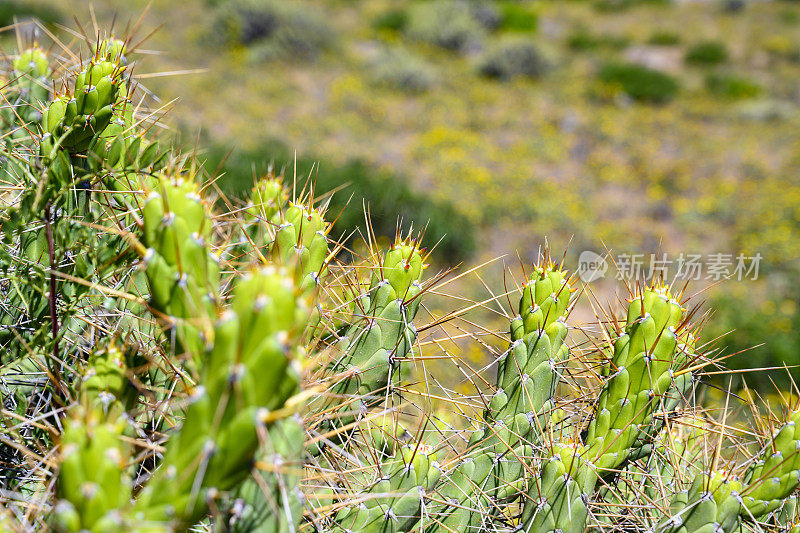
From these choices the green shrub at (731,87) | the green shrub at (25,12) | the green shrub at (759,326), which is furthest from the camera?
the green shrub at (731,87)

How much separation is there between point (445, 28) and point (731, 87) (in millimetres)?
8933

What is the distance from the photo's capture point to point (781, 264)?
9.08 metres

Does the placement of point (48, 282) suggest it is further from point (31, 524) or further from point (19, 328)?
point (31, 524)

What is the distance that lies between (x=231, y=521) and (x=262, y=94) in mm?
13337

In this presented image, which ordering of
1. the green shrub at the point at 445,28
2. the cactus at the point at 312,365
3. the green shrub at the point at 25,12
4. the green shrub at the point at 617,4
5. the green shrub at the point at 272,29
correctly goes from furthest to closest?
the green shrub at the point at 617,4 → the green shrub at the point at 445,28 → the green shrub at the point at 272,29 → the green shrub at the point at 25,12 → the cactus at the point at 312,365

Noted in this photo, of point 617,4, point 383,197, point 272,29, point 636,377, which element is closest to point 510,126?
point 383,197

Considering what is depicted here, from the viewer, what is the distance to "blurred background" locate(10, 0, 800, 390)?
855 cm

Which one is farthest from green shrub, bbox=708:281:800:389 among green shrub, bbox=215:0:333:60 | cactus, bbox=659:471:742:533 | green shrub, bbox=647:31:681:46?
green shrub, bbox=647:31:681:46

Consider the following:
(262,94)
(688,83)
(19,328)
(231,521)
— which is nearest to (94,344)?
(19,328)

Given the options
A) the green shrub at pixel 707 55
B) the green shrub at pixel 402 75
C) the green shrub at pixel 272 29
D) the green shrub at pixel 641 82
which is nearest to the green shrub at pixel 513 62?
the green shrub at pixel 641 82

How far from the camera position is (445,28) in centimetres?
1936

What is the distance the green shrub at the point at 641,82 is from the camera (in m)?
16.2

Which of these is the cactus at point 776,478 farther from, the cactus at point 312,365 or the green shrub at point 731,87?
the green shrub at point 731,87

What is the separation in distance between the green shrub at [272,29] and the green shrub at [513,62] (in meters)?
4.73
